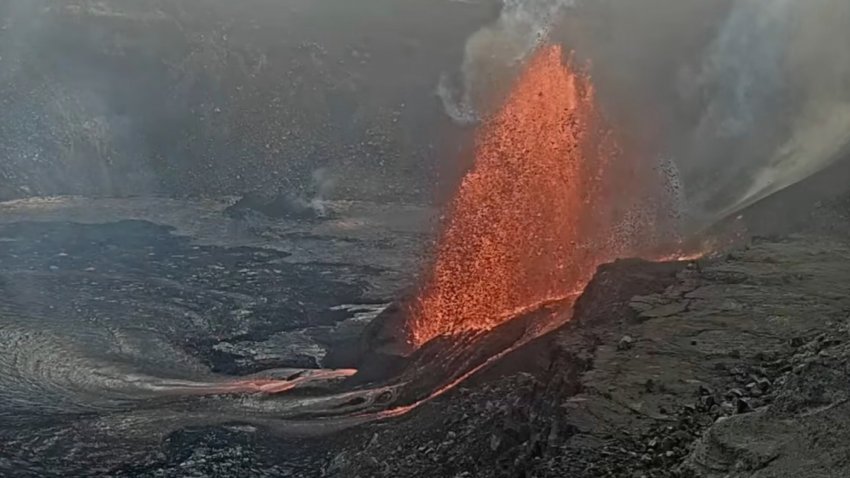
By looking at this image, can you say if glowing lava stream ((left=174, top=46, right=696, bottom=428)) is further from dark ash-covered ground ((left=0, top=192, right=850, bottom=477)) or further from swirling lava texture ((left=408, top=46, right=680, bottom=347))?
dark ash-covered ground ((left=0, top=192, right=850, bottom=477))

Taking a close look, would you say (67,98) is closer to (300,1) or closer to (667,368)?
(300,1)

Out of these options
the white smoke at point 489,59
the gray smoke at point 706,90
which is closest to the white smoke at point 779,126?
the gray smoke at point 706,90

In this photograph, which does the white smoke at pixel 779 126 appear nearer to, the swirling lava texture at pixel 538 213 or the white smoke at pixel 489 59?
Result: the swirling lava texture at pixel 538 213

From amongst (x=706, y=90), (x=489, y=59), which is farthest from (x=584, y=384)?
(x=489, y=59)

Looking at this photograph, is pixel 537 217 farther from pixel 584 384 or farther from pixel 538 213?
pixel 584 384

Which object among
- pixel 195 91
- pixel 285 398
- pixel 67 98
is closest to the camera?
pixel 285 398

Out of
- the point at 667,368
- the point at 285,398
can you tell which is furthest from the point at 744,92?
the point at 667,368
